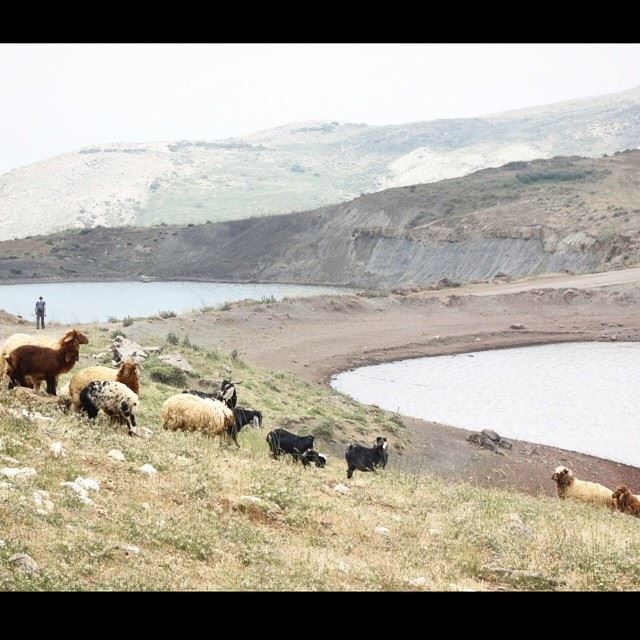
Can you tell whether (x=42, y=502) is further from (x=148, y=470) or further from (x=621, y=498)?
(x=621, y=498)

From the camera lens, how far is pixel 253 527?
8.88 metres

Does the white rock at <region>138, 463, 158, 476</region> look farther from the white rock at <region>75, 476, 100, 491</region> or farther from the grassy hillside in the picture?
the white rock at <region>75, 476, 100, 491</region>

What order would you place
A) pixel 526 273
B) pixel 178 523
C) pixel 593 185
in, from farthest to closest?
pixel 593 185
pixel 526 273
pixel 178 523

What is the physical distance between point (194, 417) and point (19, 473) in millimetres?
5456

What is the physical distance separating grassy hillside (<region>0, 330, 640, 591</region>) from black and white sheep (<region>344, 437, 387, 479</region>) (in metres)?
1.31

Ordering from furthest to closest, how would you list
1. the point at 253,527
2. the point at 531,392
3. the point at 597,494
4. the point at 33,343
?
the point at 531,392 < the point at 597,494 < the point at 33,343 < the point at 253,527

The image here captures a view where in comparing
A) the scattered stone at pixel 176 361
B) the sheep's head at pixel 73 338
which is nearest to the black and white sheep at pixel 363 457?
the sheep's head at pixel 73 338

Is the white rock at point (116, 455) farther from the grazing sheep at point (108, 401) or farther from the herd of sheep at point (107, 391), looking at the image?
the grazing sheep at point (108, 401)

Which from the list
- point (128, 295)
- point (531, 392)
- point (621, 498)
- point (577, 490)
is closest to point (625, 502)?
point (621, 498)

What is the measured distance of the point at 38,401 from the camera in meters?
12.1

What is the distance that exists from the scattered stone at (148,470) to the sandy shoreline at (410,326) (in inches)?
597

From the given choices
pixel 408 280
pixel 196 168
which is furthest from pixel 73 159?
pixel 408 280
